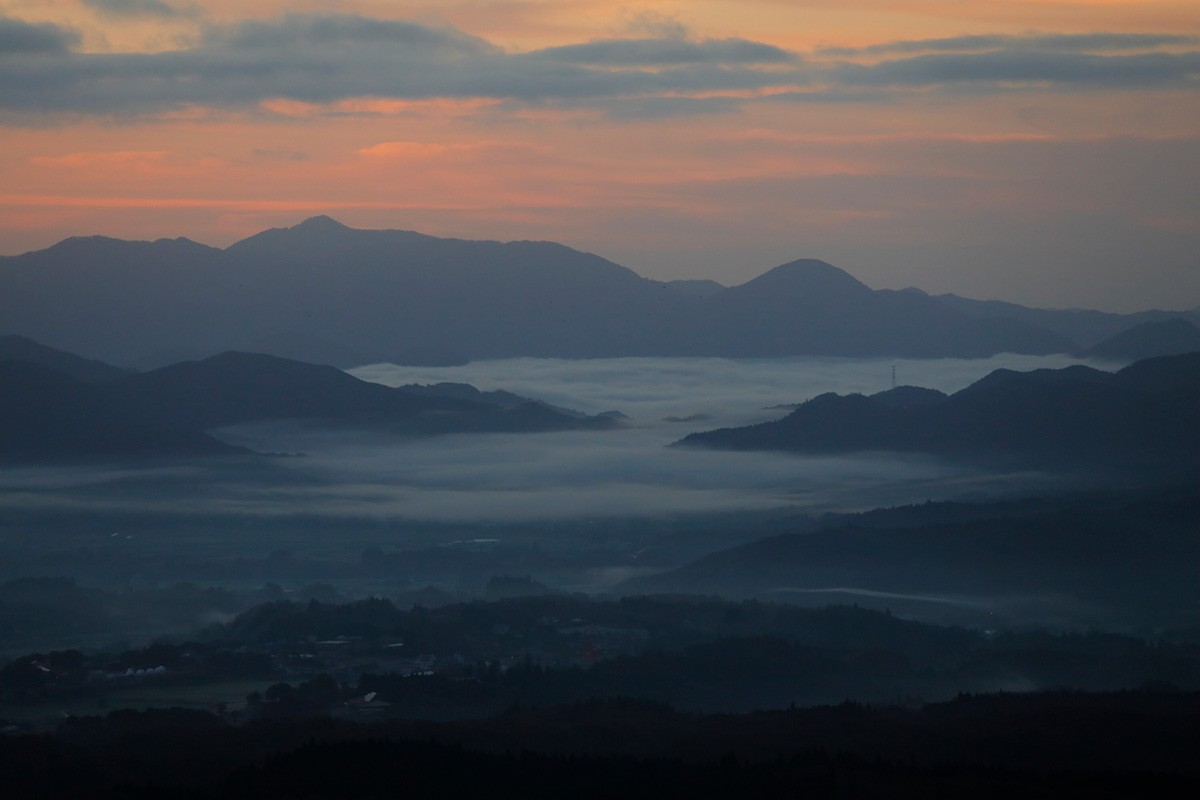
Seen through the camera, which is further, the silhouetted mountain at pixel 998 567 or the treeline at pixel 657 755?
the silhouetted mountain at pixel 998 567

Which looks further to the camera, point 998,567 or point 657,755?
point 998,567

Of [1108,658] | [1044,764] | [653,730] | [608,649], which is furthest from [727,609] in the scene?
[1044,764]

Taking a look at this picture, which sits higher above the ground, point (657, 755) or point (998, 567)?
point (657, 755)

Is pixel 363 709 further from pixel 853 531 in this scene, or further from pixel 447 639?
pixel 853 531

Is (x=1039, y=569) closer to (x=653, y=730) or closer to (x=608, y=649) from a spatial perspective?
(x=608, y=649)

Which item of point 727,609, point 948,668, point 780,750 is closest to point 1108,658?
point 948,668

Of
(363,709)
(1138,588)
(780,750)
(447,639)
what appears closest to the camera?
(780,750)

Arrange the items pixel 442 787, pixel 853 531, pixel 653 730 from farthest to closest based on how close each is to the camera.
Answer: pixel 853 531
pixel 653 730
pixel 442 787

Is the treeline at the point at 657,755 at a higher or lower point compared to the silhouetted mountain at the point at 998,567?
higher

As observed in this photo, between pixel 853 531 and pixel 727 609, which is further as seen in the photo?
pixel 853 531

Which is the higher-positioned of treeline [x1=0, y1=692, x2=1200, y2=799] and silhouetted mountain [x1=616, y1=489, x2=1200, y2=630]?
treeline [x1=0, y1=692, x2=1200, y2=799]

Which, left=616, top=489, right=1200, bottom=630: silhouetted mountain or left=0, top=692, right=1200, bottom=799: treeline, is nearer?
left=0, top=692, right=1200, bottom=799: treeline
